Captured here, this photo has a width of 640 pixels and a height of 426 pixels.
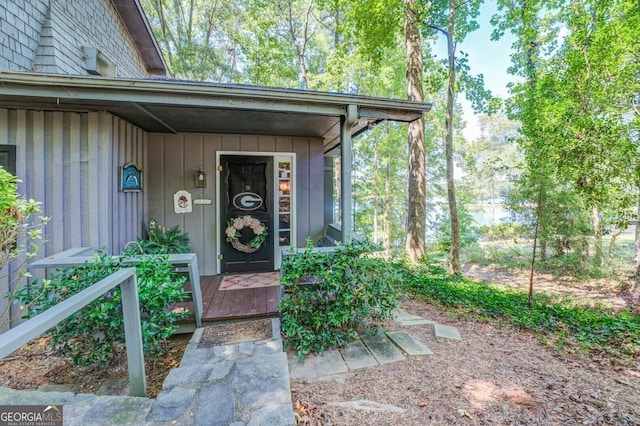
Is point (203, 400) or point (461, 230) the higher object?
point (461, 230)

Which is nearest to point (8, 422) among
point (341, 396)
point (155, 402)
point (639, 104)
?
point (155, 402)

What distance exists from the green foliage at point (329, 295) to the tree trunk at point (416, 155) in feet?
14.9

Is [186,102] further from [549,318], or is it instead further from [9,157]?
[549,318]

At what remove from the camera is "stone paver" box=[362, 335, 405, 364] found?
2451 mm

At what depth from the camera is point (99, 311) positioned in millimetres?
2141

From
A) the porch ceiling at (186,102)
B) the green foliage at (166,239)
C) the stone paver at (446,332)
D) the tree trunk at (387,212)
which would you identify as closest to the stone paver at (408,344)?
the stone paver at (446,332)

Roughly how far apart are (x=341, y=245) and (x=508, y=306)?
289 centimetres

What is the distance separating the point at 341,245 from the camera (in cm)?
291

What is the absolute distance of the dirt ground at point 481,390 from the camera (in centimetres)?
182

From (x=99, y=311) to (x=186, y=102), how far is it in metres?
1.96

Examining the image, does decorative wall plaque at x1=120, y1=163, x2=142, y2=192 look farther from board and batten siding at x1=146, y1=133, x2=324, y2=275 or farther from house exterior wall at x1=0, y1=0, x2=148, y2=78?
house exterior wall at x1=0, y1=0, x2=148, y2=78

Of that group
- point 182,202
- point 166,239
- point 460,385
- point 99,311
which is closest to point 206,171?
point 182,202

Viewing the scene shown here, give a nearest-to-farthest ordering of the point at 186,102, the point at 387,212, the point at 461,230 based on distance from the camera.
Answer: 1. the point at 186,102
2. the point at 461,230
3. the point at 387,212

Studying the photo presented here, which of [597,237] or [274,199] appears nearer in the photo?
[274,199]
